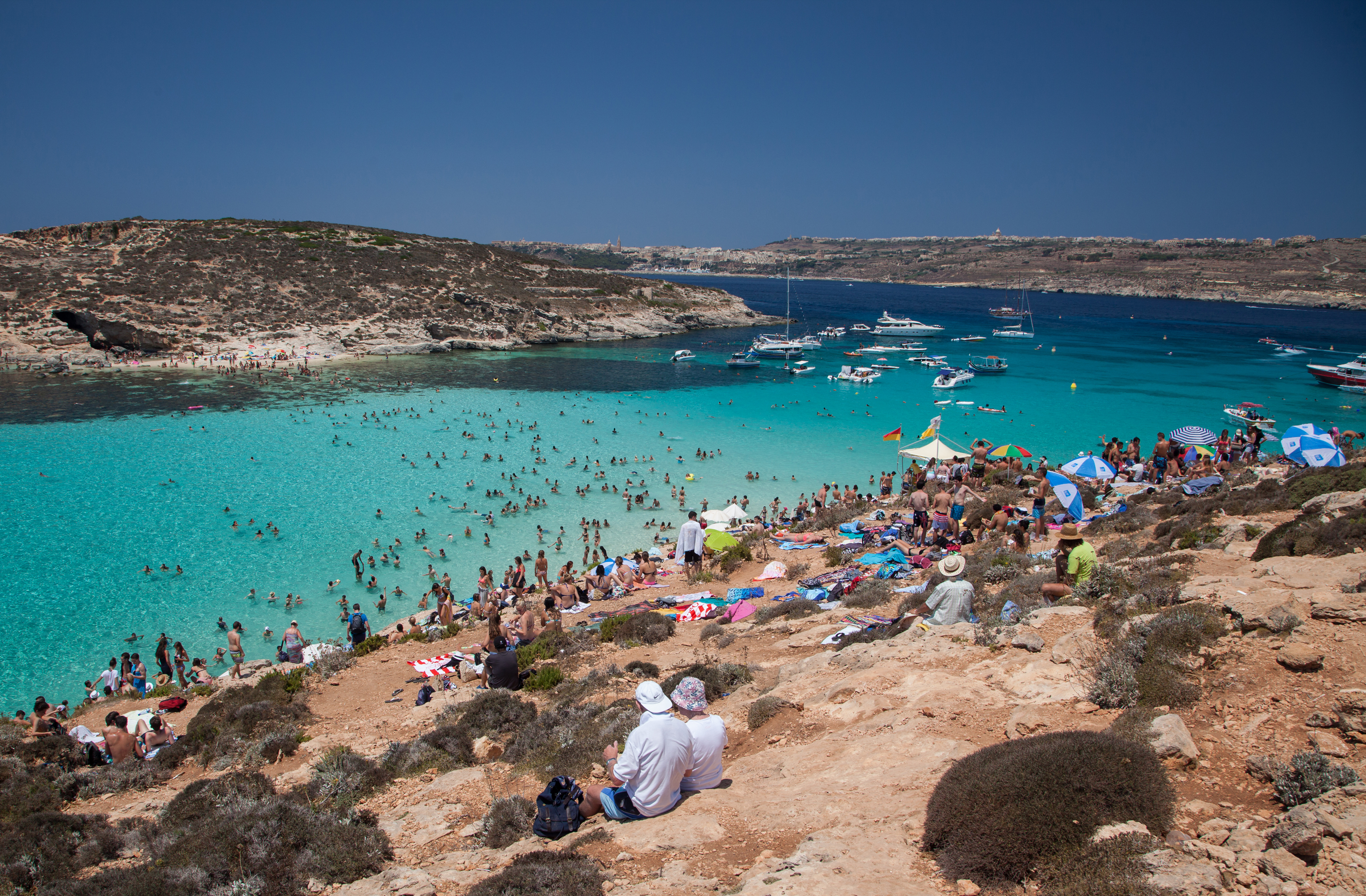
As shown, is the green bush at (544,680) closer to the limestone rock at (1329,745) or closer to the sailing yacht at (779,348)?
the limestone rock at (1329,745)

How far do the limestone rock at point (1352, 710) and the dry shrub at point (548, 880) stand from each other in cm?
518

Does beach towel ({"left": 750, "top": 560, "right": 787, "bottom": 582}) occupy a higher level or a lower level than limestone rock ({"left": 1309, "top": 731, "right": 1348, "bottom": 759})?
lower

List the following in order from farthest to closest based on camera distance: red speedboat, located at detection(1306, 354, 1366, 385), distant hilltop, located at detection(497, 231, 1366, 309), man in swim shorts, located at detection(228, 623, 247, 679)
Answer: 1. distant hilltop, located at detection(497, 231, 1366, 309)
2. red speedboat, located at detection(1306, 354, 1366, 385)
3. man in swim shorts, located at detection(228, 623, 247, 679)

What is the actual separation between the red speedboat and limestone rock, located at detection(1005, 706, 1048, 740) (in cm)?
6216

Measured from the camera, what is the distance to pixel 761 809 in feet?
17.3

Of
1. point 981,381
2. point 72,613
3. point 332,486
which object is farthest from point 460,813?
point 981,381

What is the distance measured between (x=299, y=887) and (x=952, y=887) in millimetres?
4861

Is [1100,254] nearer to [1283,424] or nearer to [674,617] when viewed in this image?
[1283,424]

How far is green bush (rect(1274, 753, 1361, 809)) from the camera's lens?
4.02 metres

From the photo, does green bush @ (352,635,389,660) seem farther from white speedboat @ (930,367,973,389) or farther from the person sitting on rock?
white speedboat @ (930,367,973,389)

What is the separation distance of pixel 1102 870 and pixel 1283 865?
849mm

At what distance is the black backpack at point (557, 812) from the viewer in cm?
549

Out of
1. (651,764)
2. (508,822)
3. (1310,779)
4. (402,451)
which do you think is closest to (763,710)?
(651,764)

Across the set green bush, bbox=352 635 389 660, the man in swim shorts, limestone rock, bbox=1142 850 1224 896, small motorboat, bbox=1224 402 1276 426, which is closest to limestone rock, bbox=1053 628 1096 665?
limestone rock, bbox=1142 850 1224 896
